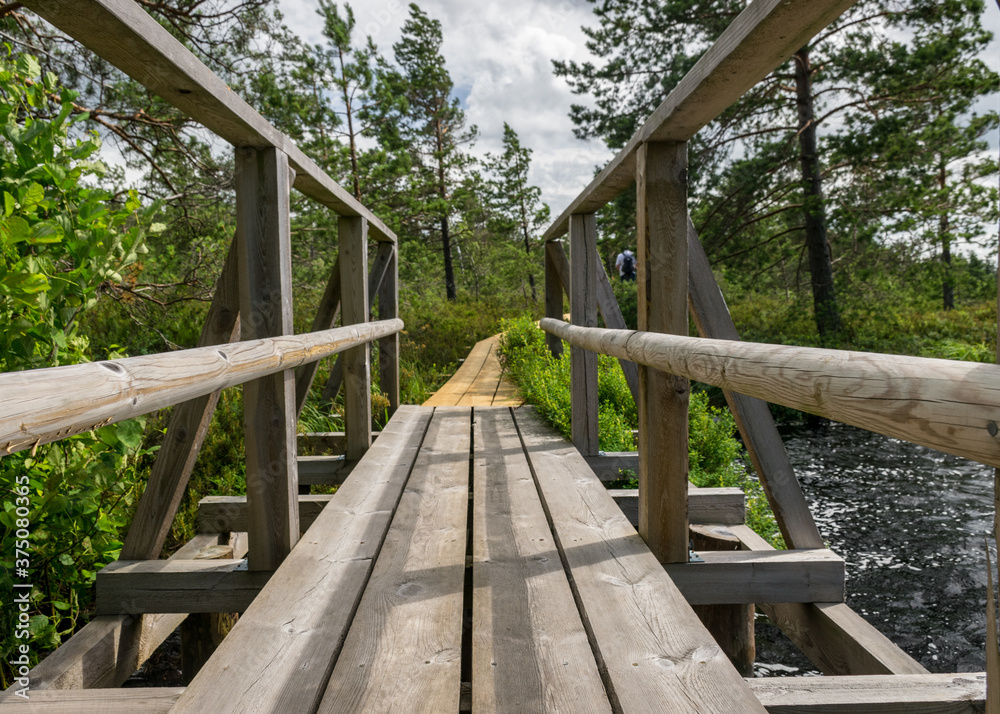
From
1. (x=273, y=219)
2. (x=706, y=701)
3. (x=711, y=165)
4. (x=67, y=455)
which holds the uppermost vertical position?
(x=711, y=165)

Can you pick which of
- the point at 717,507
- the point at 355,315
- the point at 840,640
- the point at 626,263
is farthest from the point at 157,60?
the point at 626,263

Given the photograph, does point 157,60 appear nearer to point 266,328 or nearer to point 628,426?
point 266,328

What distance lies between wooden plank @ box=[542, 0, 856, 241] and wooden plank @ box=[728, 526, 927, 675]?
1.75 metres

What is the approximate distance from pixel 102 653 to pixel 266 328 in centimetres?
127

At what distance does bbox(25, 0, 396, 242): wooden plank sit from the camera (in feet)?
4.27

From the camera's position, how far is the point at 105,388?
0.96 meters

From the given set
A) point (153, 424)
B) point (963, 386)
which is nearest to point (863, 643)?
point (963, 386)

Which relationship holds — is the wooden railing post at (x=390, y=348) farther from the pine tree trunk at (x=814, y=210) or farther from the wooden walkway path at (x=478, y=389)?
the pine tree trunk at (x=814, y=210)

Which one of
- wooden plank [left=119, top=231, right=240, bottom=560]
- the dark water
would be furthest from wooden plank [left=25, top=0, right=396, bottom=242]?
the dark water

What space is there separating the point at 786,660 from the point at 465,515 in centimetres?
304

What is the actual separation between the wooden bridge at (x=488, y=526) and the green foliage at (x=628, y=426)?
3.71 feet

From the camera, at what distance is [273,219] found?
7.14ft

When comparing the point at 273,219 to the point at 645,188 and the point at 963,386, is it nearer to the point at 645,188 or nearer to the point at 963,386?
the point at 645,188

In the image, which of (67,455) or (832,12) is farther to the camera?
(67,455)
